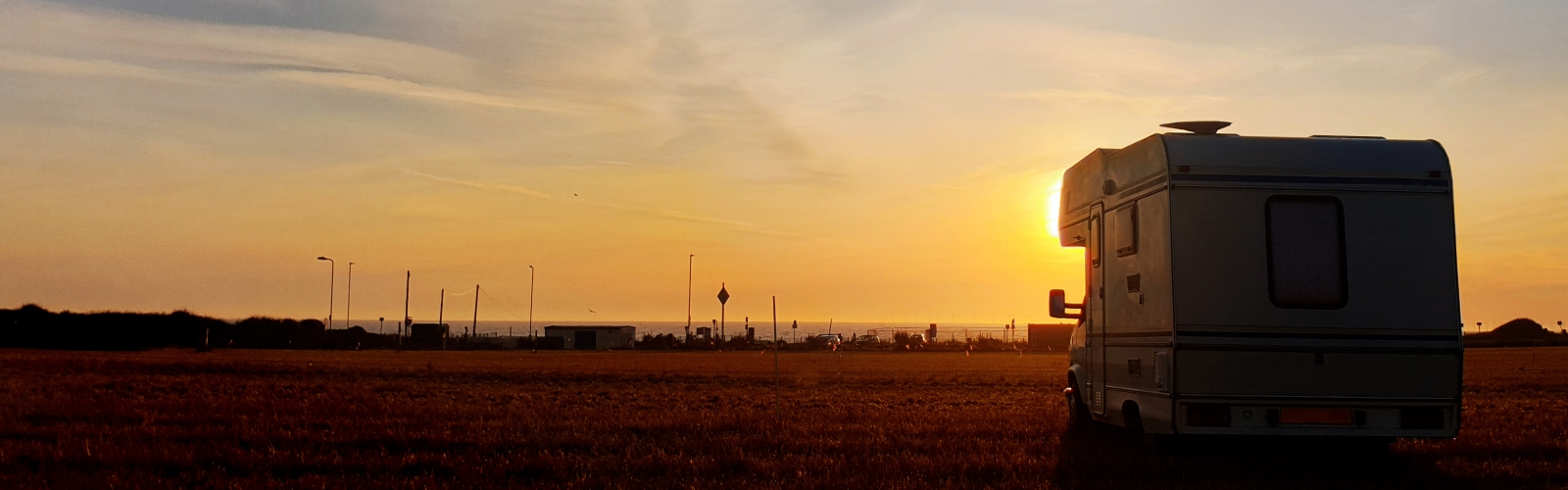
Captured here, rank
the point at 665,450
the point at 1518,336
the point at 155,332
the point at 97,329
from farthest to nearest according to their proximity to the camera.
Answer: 1. the point at 1518,336
2. the point at 155,332
3. the point at 97,329
4. the point at 665,450

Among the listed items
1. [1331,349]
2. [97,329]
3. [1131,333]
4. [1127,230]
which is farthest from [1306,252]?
[97,329]

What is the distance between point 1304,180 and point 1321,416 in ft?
6.65

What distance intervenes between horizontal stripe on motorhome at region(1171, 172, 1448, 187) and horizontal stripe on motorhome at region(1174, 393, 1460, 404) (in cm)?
183

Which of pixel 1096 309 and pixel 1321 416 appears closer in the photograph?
pixel 1321 416

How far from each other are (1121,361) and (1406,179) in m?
3.06

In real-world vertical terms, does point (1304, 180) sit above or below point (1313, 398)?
above

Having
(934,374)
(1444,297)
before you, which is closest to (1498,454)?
(1444,297)

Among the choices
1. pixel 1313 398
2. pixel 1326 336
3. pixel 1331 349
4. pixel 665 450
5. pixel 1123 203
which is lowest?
pixel 665 450

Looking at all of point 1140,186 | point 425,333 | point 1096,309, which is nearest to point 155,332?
point 425,333

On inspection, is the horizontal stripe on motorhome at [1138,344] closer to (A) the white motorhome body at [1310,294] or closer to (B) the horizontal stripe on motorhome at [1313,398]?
(A) the white motorhome body at [1310,294]

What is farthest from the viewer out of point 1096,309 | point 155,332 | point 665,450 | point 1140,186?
point 155,332

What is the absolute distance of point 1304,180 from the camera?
11320 mm

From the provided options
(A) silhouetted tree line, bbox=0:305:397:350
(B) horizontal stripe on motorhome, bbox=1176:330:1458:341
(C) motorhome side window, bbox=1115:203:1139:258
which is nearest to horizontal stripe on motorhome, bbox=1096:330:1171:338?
(B) horizontal stripe on motorhome, bbox=1176:330:1458:341

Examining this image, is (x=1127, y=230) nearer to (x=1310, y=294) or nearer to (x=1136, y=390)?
(x=1136, y=390)
